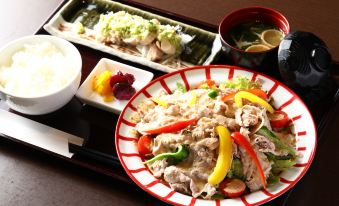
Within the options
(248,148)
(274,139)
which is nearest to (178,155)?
(248,148)

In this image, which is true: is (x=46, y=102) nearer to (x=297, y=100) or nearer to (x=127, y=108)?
(x=127, y=108)

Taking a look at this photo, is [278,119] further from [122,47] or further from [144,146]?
[122,47]

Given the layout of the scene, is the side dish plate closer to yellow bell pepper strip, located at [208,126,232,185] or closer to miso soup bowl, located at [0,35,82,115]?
miso soup bowl, located at [0,35,82,115]

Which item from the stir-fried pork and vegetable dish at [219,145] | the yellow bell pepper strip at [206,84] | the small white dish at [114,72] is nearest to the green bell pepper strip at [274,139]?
the stir-fried pork and vegetable dish at [219,145]

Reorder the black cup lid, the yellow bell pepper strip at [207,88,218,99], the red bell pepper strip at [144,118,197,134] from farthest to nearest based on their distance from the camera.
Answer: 1. the black cup lid
2. the yellow bell pepper strip at [207,88,218,99]
3. the red bell pepper strip at [144,118,197,134]

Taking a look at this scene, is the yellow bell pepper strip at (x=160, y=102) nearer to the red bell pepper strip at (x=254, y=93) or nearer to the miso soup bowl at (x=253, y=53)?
the red bell pepper strip at (x=254, y=93)

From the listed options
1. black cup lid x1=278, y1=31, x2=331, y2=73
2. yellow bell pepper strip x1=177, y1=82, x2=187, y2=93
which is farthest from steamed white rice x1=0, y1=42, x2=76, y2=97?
black cup lid x1=278, y1=31, x2=331, y2=73

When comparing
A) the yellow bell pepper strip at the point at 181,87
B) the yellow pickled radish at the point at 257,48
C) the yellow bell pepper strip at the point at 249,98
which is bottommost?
the yellow bell pepper strip at the point at 181,87
